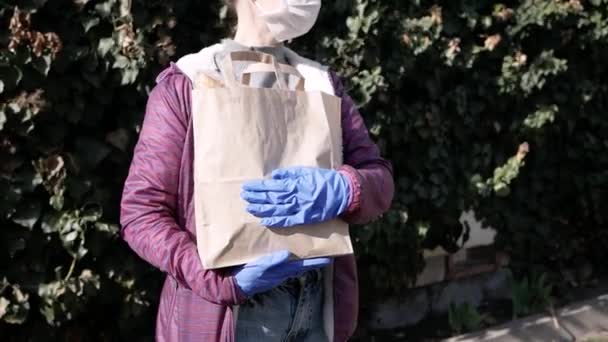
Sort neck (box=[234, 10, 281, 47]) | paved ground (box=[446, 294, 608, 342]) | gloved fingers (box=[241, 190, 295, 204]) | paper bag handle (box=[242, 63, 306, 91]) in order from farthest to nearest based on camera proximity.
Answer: paved ground (box=[446, 294, 608, 342])
neck (box=[234, 10, 281, 47])
paper bag handle (box=[242, 63, 306, 91])
gloved fingers (box=[241, 190, 295, 204])

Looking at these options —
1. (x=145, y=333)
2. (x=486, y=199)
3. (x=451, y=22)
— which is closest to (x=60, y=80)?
(x=145, y=333)

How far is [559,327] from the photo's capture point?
4.24 meters

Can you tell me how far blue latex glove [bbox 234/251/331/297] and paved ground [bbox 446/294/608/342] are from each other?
2464 millimetres

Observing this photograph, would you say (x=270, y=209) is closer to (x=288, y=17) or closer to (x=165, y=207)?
(x=165, y=207)

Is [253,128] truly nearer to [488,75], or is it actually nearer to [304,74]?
[304,74]

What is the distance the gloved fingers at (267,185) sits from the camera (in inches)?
64.2

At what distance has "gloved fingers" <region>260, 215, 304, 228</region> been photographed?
1653mm

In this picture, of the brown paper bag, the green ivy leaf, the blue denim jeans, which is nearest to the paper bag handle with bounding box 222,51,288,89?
the brown paper bag

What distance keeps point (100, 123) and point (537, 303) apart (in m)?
2.85

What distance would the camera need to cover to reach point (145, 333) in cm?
309

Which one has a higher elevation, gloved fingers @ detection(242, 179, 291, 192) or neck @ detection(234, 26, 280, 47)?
neck @ detection(234, 26, 280, 47)

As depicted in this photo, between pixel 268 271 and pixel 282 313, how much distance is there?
0.24 meters

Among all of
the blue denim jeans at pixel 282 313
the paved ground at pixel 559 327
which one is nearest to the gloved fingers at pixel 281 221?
the blue denim jeans at pixel 282 313

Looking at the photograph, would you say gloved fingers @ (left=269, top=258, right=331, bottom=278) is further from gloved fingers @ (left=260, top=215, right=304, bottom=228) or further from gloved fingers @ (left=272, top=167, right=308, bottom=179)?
gloved fingers @ (left=272, top=167, right=308, bottom=179)
